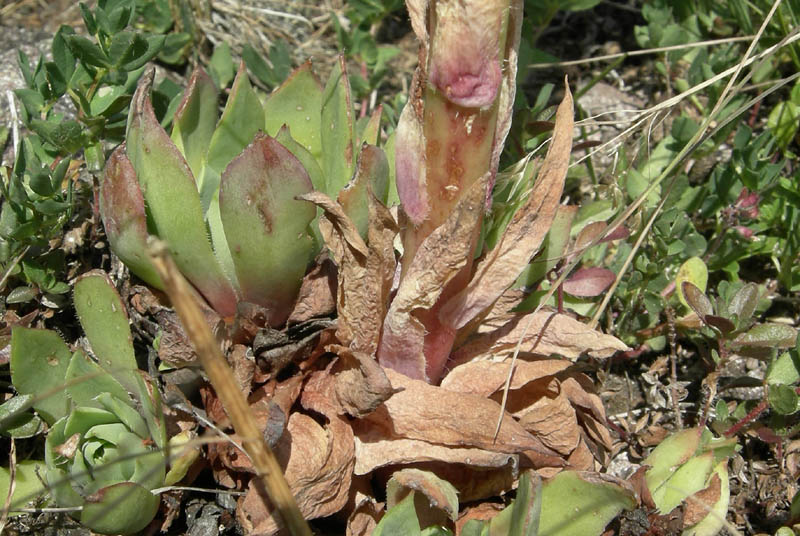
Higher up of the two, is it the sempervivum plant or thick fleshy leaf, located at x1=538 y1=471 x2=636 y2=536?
the sempervivum plant

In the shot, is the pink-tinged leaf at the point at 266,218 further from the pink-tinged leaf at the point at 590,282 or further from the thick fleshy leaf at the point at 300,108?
the pink-tinged leaf at the point at 590,282

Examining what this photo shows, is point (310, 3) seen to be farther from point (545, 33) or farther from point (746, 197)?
point (746, 197)

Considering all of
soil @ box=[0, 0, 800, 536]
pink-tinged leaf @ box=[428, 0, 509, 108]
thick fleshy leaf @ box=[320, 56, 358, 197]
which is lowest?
soil @ box=[0, 0, 800, 536]

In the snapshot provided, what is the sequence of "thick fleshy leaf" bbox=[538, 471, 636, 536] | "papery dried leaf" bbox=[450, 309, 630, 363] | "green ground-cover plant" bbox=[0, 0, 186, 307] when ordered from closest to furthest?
1. "thick fleshy leaf" bbox=[538, 471, 636, 536]
2. "papery dried leaf" bbox=[450, 309, 630, 363]
3. "green ground-cover plant" bbox=[0, 0, 186, 307]

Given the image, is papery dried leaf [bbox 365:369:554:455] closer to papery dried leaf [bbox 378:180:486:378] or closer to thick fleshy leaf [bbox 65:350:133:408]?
papery dried leaf [bbox 378:180:486:378]

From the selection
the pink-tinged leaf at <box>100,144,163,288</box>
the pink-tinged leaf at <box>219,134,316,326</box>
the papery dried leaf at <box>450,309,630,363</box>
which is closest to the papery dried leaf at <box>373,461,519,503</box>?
the papery dried leaf at <box>450,309,630,363</box>

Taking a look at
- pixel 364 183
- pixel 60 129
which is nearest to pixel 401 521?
pixel 364 183
